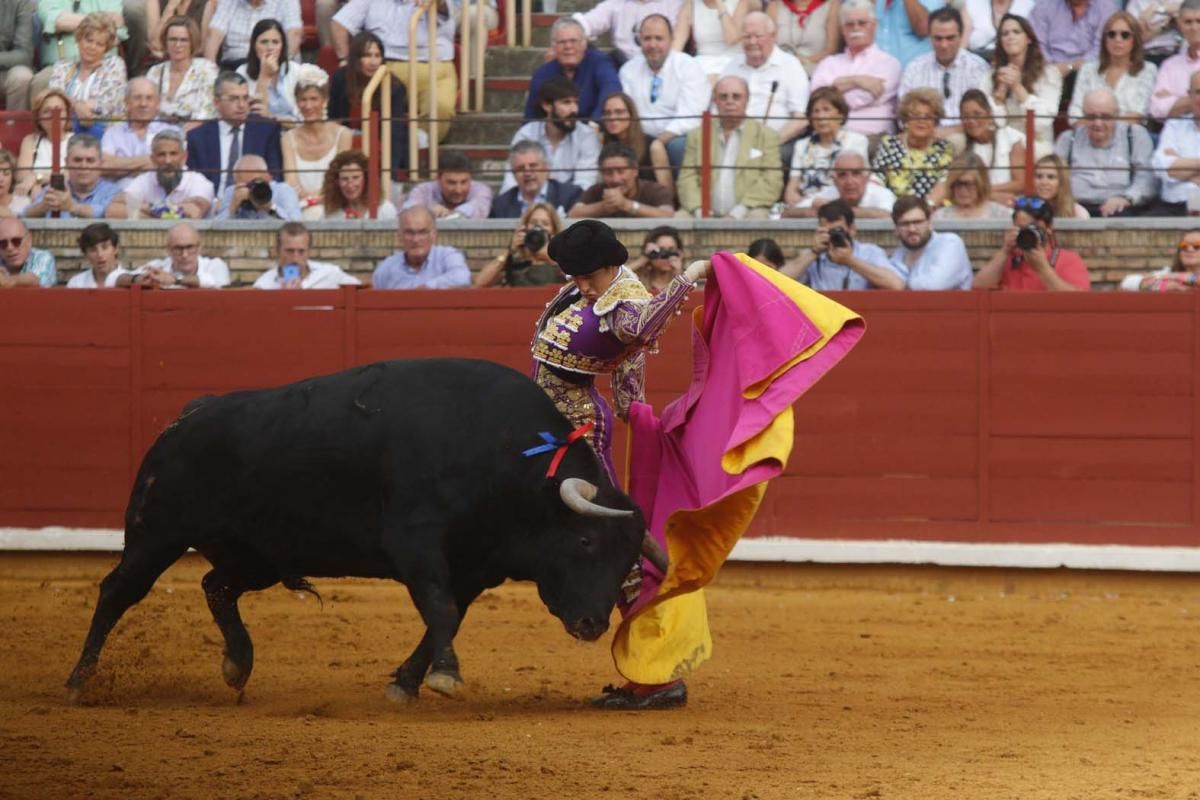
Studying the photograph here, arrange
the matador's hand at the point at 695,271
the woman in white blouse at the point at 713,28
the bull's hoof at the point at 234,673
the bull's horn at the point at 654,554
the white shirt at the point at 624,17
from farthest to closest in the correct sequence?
1. the white shirt at the point at 624,17
2. the woman in white blouse at the point at 713,28
3. the bull's hoof at the point at 234,673
4. the bull's horn at the point at 654,554
5. the matador's hand at the point at 695,271

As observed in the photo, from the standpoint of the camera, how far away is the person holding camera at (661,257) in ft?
27.7

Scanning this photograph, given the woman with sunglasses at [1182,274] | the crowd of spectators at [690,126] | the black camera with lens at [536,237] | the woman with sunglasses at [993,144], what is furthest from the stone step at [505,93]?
the woman with sunglasses at [1182,274]

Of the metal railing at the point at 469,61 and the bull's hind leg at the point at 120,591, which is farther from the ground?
the metal railing at the point at 469,61

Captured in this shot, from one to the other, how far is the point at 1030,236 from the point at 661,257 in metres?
1.73

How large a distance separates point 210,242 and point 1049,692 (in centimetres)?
539

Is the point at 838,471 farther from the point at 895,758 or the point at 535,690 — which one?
the point at 895,758

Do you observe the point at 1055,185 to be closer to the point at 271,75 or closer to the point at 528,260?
the point at 528,260

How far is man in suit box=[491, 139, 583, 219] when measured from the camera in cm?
965

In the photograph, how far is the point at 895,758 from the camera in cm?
505

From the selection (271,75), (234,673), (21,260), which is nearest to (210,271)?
(21,260)

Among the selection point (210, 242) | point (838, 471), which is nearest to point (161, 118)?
point (210, 242)

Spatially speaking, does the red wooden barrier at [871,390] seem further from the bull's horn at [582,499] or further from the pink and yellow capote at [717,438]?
the bull's horn at [582,499]

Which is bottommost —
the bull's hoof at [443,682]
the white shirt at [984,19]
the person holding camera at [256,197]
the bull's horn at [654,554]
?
the bull's hoof at [443,682]

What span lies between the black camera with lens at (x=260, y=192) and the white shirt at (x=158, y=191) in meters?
0.40
